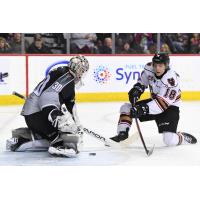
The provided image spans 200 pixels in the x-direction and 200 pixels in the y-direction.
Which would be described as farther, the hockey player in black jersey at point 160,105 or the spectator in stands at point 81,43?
the spectator in stands at point 81,43

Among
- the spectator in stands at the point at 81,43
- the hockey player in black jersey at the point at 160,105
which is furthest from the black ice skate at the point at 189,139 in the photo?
the spectator in stands at the point at 81,43

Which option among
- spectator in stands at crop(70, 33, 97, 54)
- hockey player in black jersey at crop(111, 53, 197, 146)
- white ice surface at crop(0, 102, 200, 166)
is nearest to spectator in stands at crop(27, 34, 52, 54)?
spectator in stands at crop(70, 33, 97, 54)

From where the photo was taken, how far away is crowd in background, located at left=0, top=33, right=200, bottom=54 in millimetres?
6422

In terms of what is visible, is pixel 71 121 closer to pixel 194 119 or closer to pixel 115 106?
pixel 194 119

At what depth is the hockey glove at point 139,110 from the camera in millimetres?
3668

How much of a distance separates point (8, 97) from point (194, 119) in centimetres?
223

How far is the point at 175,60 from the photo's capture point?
6.48 meters

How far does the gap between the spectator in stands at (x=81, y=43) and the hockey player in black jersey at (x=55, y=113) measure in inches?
121

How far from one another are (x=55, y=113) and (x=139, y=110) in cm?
68

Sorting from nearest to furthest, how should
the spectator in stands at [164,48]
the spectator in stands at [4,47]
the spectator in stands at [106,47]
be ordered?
the spectator in stands at [4,47] → the spectator in stands at [106,47] → the spectator in stands at [164,48]

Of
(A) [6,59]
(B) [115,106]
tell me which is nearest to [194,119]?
(B) [115,106]

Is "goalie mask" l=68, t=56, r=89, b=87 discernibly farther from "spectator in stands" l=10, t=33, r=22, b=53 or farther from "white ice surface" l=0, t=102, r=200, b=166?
"spectator in stands" l=10, t=33, r=22, b=53

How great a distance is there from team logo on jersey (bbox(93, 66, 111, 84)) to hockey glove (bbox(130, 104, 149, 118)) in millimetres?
2573

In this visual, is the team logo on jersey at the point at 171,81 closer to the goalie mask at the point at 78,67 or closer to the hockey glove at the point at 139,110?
the hockey glove at the point at 139,110
